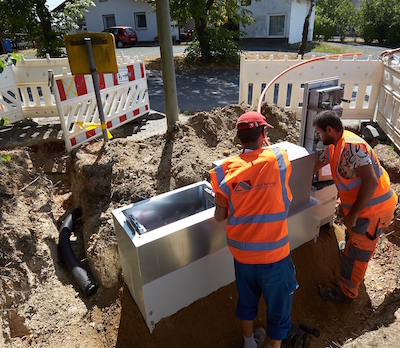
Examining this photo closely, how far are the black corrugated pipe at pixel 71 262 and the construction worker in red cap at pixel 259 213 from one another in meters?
2.00

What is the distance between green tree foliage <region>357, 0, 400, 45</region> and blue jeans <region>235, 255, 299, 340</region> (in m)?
29.3

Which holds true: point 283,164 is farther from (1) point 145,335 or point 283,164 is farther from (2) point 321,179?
(1) point 145,335

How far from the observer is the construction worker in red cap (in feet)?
7.28

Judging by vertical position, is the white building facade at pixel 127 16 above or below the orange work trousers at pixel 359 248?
above

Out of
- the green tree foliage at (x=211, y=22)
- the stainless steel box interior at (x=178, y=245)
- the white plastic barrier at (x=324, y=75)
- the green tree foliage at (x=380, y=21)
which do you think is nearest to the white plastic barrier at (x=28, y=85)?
the white plastic barrier at (x=324, y=75)

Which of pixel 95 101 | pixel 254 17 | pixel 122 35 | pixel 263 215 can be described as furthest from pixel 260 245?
pixel 254 17

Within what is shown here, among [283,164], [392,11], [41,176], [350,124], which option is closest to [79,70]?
[41,176]

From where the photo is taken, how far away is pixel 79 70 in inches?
180

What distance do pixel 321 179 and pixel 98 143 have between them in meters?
3.62

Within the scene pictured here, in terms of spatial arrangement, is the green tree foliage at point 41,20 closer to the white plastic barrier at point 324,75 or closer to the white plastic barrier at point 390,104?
the white plastic barrier at point 324,75

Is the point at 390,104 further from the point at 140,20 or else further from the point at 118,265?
the point at 140,20

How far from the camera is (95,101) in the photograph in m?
5.77

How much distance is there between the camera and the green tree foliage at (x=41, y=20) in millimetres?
9891

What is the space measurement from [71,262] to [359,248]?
10.6ft
